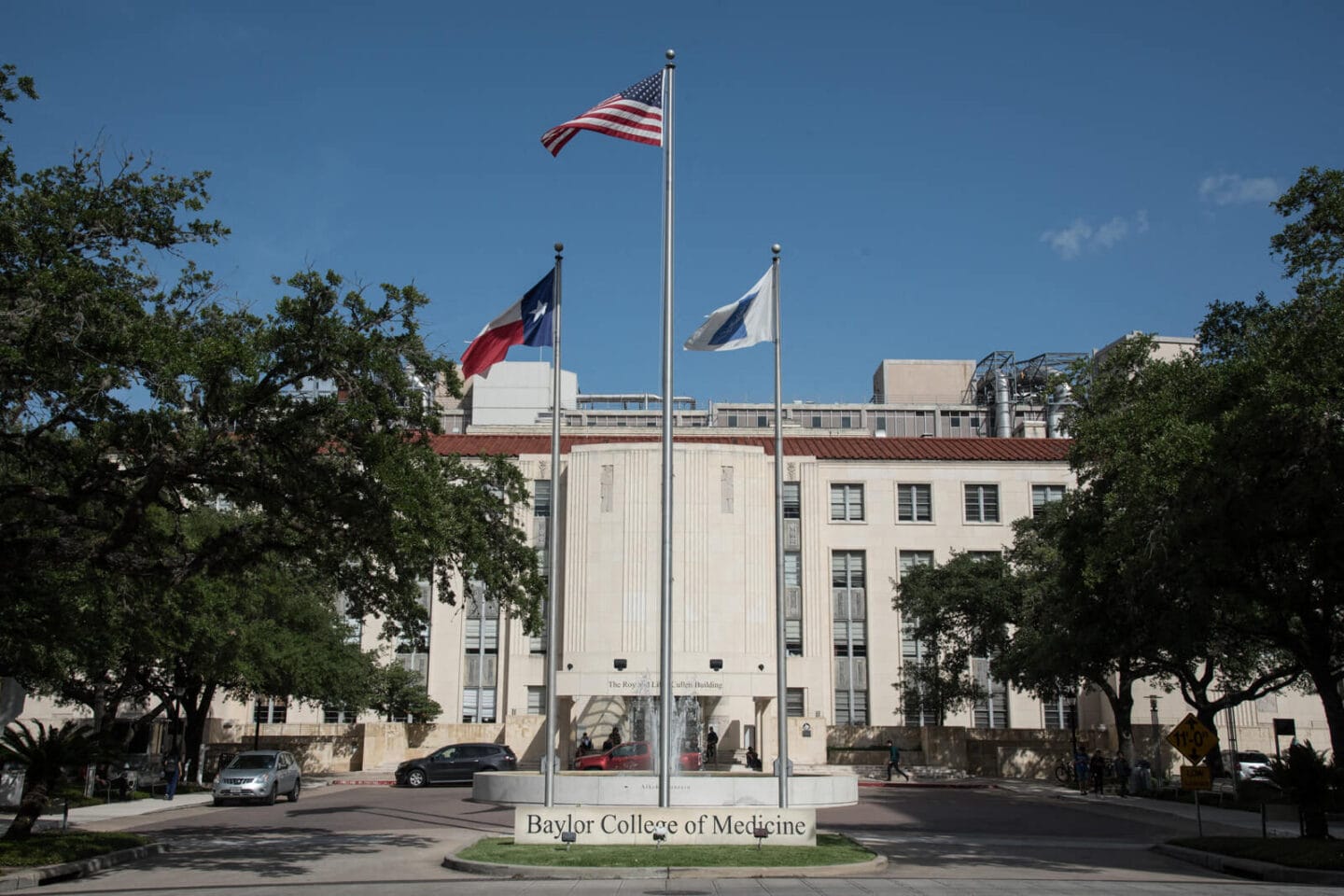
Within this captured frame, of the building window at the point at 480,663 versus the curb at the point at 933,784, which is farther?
the building window at the point at 480,663

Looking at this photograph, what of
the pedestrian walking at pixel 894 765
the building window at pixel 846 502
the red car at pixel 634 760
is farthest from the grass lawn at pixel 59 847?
the building window at pixel 846 502

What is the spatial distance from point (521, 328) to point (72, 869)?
11.7 metres

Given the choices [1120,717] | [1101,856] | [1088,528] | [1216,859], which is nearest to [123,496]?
[1101,856]

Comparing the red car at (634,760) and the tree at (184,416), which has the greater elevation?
the tree at (184,416)

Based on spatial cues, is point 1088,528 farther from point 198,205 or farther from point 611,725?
point 611,725

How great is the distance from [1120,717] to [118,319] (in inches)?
1537

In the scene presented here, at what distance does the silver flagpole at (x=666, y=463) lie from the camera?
20.2 m

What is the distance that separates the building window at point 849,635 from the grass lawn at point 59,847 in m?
46.0

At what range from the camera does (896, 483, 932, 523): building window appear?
66375 millimetres

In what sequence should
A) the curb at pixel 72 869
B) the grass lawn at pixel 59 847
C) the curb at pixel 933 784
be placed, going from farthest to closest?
the curb at pixel 933 784
the grass lawn at pixel 59 847
the curb at pixel 72 869

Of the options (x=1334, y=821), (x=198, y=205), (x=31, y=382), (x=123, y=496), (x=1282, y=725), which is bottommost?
(x=1334, y=821)

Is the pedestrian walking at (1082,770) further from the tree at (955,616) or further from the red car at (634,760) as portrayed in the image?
the red car at (634,760)

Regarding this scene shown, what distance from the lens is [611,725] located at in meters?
55.5

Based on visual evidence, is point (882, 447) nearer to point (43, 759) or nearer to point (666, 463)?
point (666, 463)
